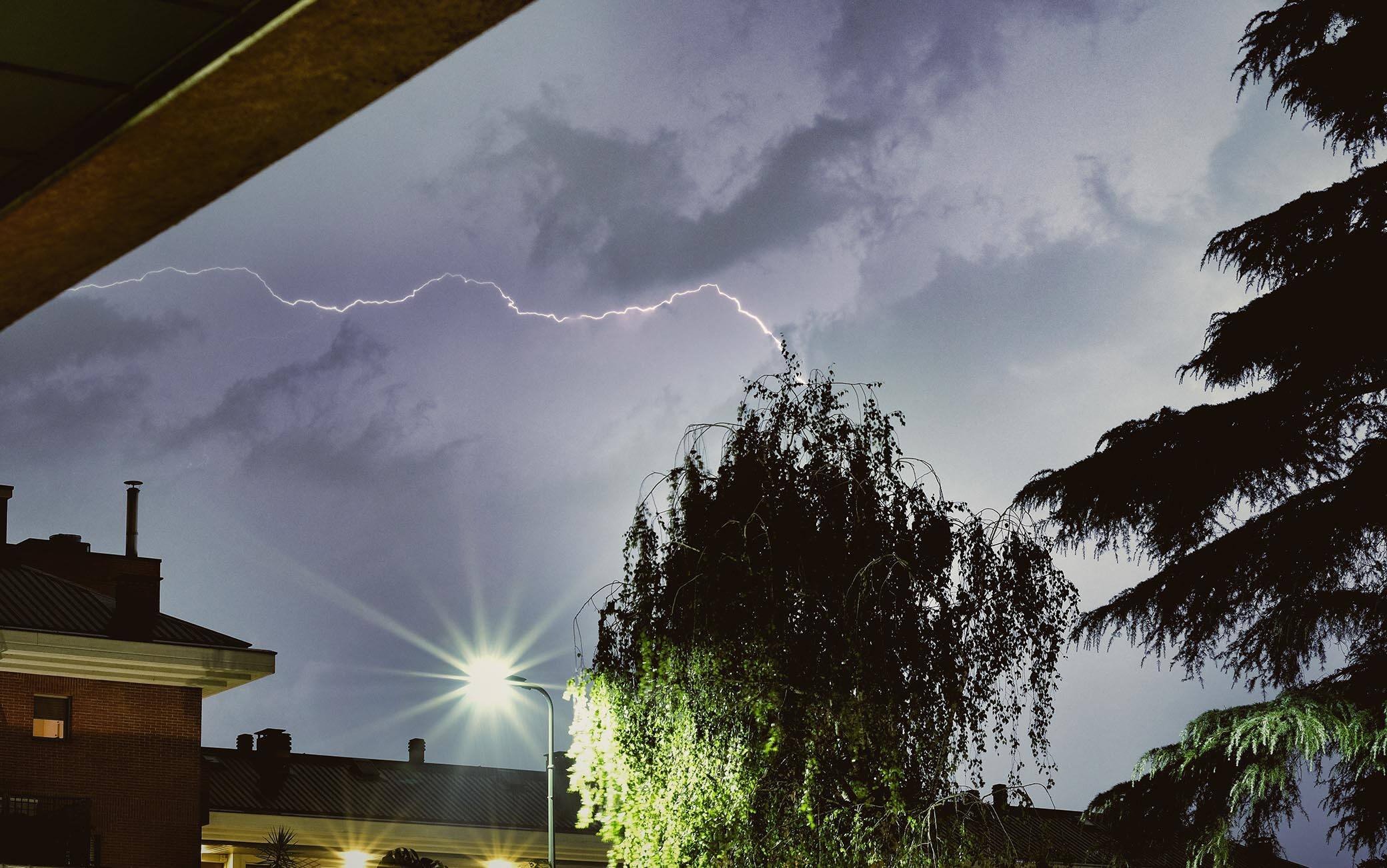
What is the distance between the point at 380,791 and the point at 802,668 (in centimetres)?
2662

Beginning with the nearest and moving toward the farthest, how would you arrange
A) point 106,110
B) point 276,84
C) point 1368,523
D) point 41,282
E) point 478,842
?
1. point 276,84
2. point 106,110
3. point 41,282
4. point 1368,523
5. point 478,842

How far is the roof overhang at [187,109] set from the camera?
4168mm

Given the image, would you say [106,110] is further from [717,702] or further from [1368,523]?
[1368,523]

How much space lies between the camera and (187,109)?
458 centimetres

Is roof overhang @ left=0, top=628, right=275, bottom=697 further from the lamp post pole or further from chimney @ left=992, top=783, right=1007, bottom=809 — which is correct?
chimney @ left=992, top=783, right=1007, bottom=809

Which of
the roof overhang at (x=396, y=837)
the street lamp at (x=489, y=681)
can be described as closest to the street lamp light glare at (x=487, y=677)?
the street lamp at (x=489, y=681)

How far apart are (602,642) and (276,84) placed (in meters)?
11.1

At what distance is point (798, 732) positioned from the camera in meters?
13.8

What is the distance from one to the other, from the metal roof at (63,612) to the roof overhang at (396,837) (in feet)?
18.9

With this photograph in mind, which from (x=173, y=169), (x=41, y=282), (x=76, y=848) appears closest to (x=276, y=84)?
(x=173, y=169)

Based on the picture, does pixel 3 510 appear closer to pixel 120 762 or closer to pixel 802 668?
pixel 120 762

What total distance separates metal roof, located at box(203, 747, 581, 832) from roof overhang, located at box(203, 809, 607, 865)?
8.1 inches

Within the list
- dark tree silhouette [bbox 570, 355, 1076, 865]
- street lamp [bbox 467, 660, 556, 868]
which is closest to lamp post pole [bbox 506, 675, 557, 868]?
street lamp [bbox 467, 660, 556, 868]

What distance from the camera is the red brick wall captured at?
25109 millimetres
